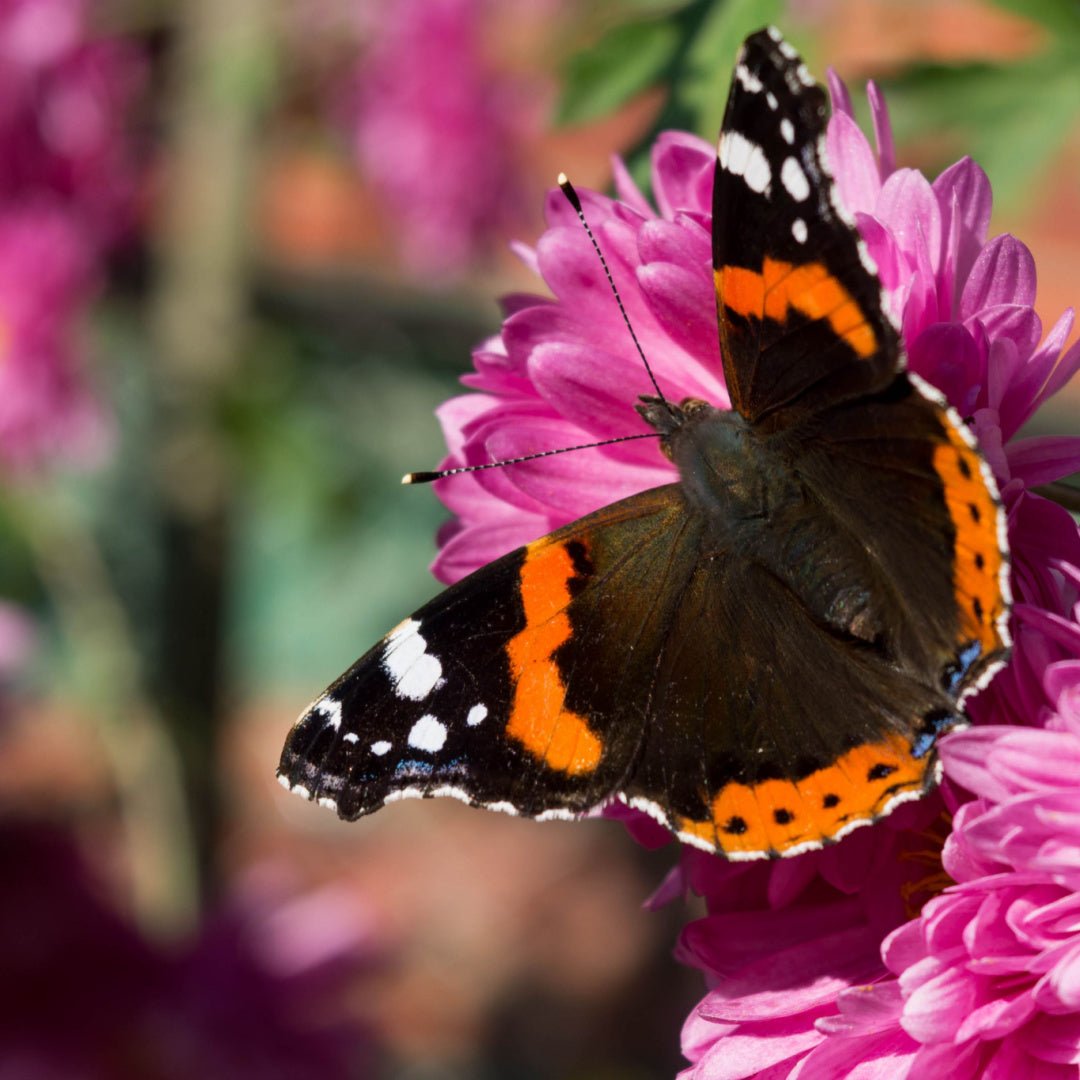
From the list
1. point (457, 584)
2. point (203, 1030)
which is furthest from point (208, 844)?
point (457, 584)

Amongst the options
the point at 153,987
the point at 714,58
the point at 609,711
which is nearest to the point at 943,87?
the point at 714,58

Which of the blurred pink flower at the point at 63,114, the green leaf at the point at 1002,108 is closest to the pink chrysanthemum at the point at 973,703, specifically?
the green leaf at the point at 1002,108

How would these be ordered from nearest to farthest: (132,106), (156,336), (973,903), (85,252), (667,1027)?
(973,903) < (85,252) < (132,106) < (156,336) < (667,1027)

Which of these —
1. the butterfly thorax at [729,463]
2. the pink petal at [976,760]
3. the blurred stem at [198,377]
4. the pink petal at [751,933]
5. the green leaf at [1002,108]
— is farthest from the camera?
the blurred stem at [198,377]

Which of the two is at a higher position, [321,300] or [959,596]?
[321,300]

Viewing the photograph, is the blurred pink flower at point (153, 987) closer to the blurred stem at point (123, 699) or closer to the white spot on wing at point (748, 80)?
the blurred stem at point (123, 699)

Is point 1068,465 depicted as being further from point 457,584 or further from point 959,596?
point 457,584
